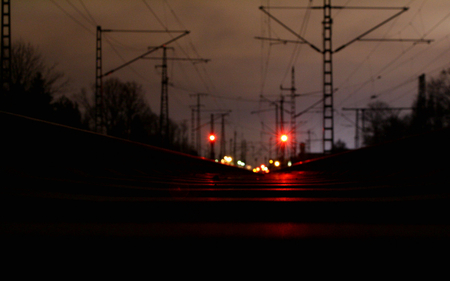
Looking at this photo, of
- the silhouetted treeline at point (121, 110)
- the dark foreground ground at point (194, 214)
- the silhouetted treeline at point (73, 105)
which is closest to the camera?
the dark foreground ground at point (194, 214)

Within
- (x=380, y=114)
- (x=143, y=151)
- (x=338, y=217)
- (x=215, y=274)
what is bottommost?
(x=215, y=274)

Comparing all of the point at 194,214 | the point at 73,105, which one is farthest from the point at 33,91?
the point at 194,214

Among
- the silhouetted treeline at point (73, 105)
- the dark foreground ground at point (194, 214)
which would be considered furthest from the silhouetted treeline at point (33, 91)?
the dark foreground ground at point (194, 214)

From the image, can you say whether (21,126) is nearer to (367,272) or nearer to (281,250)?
(281,250)

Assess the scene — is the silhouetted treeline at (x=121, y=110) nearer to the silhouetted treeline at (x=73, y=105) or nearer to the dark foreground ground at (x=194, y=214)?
the silhouetted treeline at (x=73, y=105)

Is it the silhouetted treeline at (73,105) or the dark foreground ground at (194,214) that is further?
the silhouetted treeline at (73,105)

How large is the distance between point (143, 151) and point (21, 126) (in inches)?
55.0

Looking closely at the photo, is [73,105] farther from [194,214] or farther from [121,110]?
[194,214]

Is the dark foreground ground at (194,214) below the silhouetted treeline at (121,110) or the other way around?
below

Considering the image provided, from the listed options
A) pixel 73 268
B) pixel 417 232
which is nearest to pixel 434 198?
pixel 417 232

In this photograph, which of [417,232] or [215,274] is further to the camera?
[417,232]

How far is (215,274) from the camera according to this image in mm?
1129

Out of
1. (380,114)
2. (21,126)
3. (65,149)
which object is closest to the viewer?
(21,126)

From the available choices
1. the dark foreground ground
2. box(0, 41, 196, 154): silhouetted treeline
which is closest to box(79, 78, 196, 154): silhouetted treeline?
box(0, 41, 196, 154): silhouetted treeline
